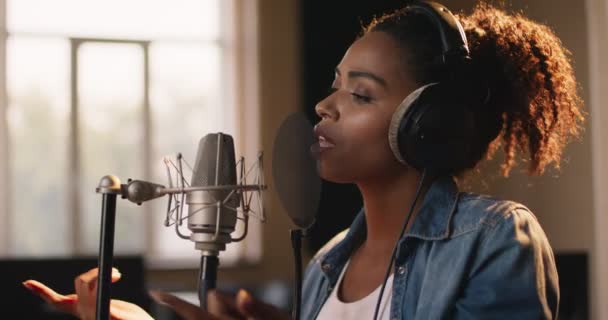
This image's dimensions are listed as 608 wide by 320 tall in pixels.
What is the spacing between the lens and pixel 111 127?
5672 mm

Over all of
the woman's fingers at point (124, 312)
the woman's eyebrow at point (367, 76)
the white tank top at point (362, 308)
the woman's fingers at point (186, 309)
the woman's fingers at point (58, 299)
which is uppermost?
the woman's eyebrow at point (367, 76)

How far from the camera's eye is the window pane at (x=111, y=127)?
5.57 meters

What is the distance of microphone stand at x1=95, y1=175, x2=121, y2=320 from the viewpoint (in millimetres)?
987

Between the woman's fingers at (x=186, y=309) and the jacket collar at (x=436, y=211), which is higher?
the jacket collar at (x=436, y=211)

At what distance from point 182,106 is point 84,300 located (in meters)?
4.80

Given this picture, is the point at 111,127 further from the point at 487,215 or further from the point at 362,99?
the point at 487,215

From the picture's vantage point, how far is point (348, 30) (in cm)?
572

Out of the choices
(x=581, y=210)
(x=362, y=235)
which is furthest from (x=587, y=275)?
(x=362, y=235)

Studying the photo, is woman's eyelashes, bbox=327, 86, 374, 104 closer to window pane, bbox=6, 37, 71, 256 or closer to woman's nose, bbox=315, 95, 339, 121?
woman's nose, bbox=315, 95, 339, 121

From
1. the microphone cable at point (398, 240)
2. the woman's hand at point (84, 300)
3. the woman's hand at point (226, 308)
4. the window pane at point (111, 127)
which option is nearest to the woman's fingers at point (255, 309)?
the woman's hand at point (226, 308)

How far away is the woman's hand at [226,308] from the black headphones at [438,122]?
437 millimetres

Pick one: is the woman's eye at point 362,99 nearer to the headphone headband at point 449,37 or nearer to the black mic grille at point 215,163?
the headphone headband at point 449,37

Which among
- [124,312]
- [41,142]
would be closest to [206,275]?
[124,312]

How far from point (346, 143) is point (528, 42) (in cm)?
36
